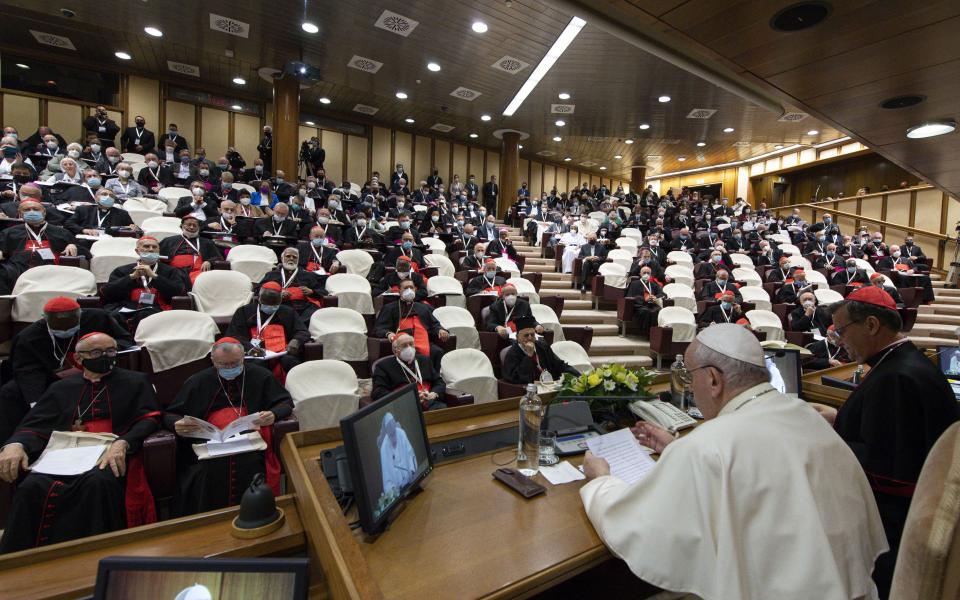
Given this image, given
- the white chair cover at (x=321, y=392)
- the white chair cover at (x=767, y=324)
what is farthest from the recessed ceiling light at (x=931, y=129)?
the white chair cover at (x=321, y=392)

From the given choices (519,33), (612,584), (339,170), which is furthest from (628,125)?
(612,584)

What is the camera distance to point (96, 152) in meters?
8.87

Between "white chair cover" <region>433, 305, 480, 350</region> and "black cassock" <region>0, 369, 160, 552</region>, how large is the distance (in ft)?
10.3

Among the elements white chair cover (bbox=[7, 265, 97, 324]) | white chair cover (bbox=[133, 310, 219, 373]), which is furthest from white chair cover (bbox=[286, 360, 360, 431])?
white chair cover (bbox=[7, 265, 97, 324])

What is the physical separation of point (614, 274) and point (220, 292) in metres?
6.38

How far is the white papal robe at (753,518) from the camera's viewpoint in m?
1.08

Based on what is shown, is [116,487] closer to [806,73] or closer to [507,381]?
[507,381]

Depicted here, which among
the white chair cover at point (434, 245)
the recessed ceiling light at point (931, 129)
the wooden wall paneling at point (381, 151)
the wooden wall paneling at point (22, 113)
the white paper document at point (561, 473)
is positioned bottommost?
the white paper document at point (561, 473)

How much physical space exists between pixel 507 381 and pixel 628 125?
36.5 feet

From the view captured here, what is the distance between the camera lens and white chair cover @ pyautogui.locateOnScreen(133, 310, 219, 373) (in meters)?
3.77

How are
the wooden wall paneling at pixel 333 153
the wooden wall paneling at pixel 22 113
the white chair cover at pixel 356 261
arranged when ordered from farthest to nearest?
the wooden wall paneling at pixel 333 153
the wooden wall paneling at pixel 22 113
the white chair cover at pixel 356 261

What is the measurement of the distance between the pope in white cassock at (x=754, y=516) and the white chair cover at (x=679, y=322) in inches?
229

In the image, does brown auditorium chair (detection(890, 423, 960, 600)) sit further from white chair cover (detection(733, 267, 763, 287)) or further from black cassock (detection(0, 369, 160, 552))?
white chair cover (detection(733, 267, 763, 287))

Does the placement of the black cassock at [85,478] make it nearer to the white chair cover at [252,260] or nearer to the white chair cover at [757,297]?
the white chair cover at [252,260]
